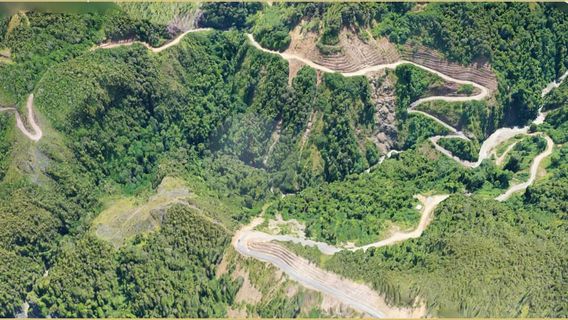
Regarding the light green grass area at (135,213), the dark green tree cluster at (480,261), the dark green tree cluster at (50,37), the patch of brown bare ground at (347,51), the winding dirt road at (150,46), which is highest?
the dark green tree cluster at (50,37)

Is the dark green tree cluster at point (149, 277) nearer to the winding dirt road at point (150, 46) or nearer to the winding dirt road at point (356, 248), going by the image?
the winding dirt road at point (356, 248)

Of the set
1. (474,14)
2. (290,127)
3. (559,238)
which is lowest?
(559,238)

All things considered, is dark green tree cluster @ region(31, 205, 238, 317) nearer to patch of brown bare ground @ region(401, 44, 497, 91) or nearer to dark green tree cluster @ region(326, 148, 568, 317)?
dark green tree cluster @ region(326, 148, 568, 317)

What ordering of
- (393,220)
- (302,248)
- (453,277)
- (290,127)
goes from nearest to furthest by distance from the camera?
(453,277)
(302,248)
(393,220)
(290,127)

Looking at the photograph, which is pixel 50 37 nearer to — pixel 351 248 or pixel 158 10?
pixel 158 10

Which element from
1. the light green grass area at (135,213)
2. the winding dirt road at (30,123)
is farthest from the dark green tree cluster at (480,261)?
the winding dirt road at (30,123)

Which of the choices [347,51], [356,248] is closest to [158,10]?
[347,51]

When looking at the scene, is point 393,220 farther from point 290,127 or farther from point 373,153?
point 290,127

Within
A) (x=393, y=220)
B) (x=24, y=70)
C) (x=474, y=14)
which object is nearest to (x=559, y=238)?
(x=393, y=220)
